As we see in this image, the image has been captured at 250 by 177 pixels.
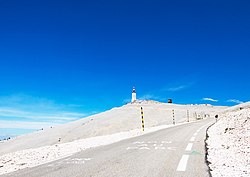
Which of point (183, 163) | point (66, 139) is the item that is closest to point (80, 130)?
point (66, 139)

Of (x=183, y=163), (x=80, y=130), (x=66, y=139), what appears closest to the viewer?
(x=183, y=163)

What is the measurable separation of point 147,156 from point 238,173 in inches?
117

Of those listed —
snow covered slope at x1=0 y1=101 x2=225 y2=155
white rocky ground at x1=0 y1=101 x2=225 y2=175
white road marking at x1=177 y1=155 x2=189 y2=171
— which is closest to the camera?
white road marking at x1=177 y1=155 x2=189 y2=171

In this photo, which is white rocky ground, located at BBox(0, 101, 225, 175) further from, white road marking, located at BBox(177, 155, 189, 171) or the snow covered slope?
white road marking, located at BBox(177, 155, 189, 171)

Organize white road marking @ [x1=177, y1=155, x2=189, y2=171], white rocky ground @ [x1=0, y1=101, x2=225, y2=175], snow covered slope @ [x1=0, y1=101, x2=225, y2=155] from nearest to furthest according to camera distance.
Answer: white road marking @ [x1=177, y1=155, x2=189, y2=171] < white rocky ground @ [x1=0, y1=101, x2=225, y2=175] < snow covered slope @ [x1=0, y1=101, x2=225, y2=155]

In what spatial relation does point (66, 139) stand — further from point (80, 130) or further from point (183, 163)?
point (183, 163)

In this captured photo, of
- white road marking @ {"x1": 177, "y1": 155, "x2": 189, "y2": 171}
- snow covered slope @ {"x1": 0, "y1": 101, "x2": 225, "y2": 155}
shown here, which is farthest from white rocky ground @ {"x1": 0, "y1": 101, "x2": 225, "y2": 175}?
white road marking @ {"x1": 177, "y1": 155, "x2": 189, "y2": 171}

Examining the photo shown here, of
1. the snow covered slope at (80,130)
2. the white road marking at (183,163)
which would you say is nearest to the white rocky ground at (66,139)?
the snow covered slope at (80,130)

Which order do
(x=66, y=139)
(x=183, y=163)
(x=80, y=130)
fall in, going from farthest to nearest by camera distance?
1. (x=80, y=130)
2. (x=66, y=139)
3. (x=183, y=163)

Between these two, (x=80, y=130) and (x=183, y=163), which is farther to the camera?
(x=80, y=130)

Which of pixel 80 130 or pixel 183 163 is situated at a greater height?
pixel 80 130

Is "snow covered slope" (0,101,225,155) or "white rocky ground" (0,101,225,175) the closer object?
"white rocky ground" (0,101,225,175)

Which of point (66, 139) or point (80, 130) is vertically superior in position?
point (80, 130)

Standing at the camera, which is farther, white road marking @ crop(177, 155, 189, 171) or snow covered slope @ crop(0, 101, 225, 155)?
snow covered slope @ crop(0, 101, 225, 155)
